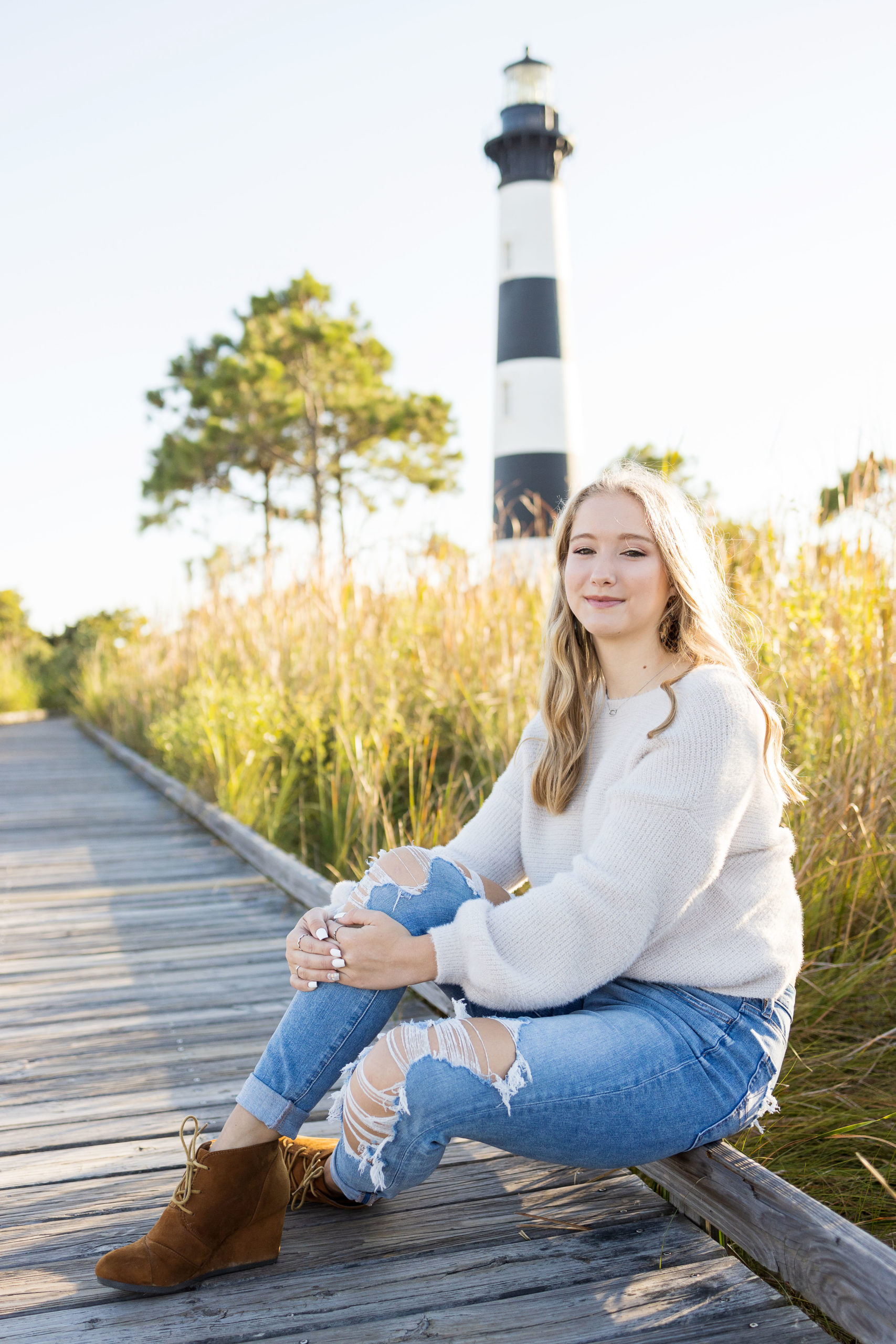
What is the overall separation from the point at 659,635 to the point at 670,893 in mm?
400

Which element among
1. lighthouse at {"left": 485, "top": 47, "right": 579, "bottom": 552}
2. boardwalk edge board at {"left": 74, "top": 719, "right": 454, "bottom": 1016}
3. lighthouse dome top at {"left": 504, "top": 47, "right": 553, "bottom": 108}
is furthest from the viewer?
lighthouse dome top at {"left": 504, "top": 47, "right": 553, "bottom": 108}

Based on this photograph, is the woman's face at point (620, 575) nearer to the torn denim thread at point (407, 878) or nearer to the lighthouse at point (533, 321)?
the torn denim thread at point (407, 878)

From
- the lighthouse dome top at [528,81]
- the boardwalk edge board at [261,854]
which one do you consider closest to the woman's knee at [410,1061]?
the boardwalk edge board at [261,854]

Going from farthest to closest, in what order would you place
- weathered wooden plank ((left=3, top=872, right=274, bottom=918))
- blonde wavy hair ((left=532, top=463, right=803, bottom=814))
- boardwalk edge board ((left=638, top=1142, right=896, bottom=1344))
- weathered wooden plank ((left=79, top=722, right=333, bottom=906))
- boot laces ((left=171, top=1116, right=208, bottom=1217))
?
weathered wooden plank ((left=3, top=872, right=274, bottom=918)) → weathered wooden plank ((left=79, top=722, right=333, bottom=906)) → blonde wavy hair ((left=532, top=463, right=803, bottom=814)) → boot laces ((left=171, top=1116, right=208, bottom=1217)) → boardwalk edge board ((left=638, top=1142, right=896, bottom=1344))

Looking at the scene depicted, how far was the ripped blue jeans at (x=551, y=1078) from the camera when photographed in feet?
4.11

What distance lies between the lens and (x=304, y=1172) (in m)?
1.52

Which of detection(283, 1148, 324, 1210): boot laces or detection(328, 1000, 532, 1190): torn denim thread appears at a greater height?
detection(328, 1000, 532, 1190): torn denim thread

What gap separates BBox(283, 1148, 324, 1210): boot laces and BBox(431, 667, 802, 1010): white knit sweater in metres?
0.38

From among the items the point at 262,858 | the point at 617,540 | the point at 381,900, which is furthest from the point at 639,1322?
the point at 262,858

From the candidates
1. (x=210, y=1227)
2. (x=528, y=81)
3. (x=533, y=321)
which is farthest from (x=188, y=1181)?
(x=528, y=81)

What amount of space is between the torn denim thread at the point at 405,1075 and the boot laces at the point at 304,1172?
18 cm

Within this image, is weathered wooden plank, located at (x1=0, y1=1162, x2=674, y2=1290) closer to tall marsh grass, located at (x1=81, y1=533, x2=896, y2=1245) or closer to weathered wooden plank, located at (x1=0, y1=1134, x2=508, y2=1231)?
weathered wooden plank, located at (x1=0, y1=1134, x2=508, y2=1231)

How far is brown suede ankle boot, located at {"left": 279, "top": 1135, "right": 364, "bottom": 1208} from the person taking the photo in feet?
4.92

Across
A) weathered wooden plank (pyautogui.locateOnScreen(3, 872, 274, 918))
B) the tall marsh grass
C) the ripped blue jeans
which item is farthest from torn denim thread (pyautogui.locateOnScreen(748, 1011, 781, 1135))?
weathered wooden plank (pyautogui.locateOnScreen(3, 872, 274, 918))
